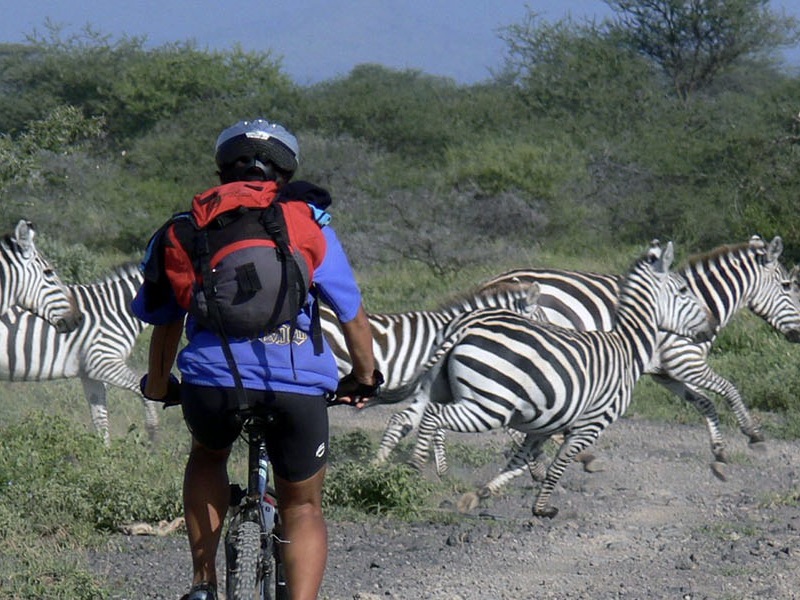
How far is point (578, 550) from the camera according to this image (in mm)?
5695

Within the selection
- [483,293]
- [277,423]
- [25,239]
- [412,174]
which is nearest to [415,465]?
[483,293]

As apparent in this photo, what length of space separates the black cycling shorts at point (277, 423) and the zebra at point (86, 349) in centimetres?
527

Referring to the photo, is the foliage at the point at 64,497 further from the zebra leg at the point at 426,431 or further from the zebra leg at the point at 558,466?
the zebra leg at the point at 558,466

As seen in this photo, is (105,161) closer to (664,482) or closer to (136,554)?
(664,482)

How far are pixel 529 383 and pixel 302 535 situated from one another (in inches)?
137

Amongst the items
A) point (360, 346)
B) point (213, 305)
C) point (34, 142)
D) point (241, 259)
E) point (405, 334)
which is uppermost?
point (34, 142)

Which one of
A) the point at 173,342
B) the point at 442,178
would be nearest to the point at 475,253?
the point at 442,178

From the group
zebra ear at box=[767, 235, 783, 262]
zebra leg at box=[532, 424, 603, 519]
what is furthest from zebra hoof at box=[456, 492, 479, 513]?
zebra ear at box=[767, 235, 783, 262]

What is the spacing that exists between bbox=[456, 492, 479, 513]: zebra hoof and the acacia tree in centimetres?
2620

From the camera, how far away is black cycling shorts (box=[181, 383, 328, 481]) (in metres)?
3.41

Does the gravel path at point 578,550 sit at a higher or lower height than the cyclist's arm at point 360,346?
lower

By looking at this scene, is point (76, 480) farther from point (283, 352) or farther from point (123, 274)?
point (123, 274)

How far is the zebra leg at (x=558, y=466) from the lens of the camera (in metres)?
6.78

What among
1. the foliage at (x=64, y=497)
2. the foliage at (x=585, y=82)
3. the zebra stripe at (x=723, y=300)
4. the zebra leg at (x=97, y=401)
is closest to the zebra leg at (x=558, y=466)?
the zebra stripe at (x=723, y=300)
